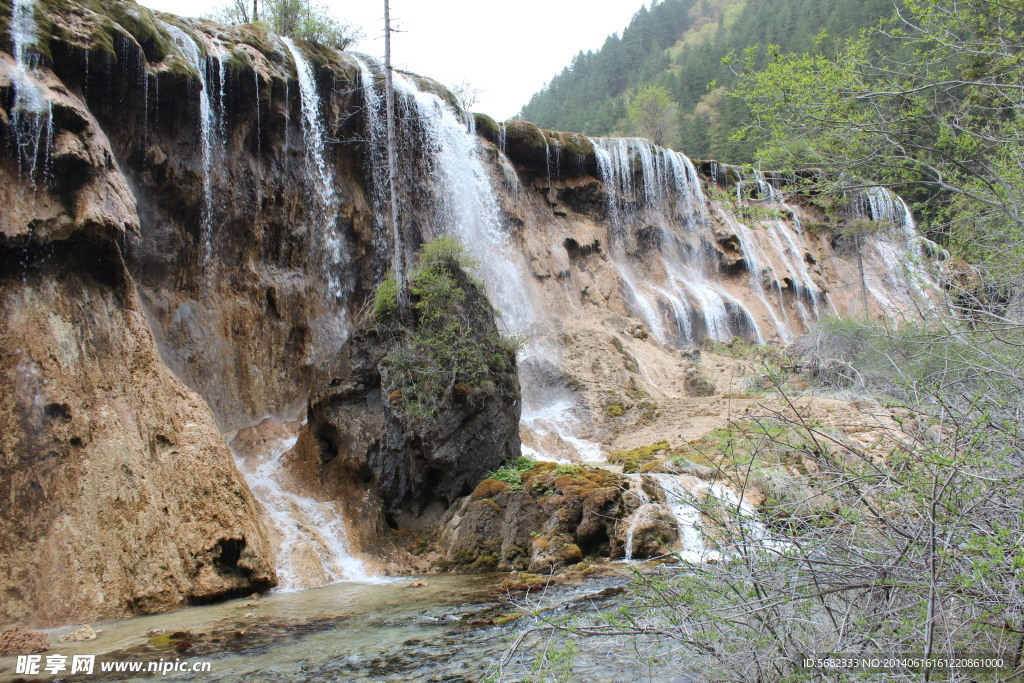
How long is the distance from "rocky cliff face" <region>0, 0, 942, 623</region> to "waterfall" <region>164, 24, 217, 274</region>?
6 cm

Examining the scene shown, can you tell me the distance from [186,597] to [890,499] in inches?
304

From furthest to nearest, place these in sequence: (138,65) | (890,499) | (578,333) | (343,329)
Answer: (578,333) → (343,329) → (138,65) → (890,499)

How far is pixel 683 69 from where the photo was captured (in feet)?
211

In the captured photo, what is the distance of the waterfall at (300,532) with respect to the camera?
9445mm

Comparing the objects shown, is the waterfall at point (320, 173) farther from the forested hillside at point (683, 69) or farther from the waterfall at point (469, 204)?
the forested hillside at point (683, 69)

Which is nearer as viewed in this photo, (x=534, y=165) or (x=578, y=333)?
(x=578, y=333)

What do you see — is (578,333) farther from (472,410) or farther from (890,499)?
(890,499)

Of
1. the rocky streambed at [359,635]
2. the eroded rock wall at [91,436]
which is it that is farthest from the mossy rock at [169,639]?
the eroded rock wall at [91,436]

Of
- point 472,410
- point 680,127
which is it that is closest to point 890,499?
point 472,410

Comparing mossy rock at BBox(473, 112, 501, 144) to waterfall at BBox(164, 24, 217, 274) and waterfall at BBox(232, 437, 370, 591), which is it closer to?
waterfall at BBox(164, 24, 217, 274)

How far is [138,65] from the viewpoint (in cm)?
1330

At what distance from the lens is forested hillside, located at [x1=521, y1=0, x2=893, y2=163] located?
150ft

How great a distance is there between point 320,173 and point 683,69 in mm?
55927

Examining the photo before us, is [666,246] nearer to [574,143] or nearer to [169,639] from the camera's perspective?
[574,143]
